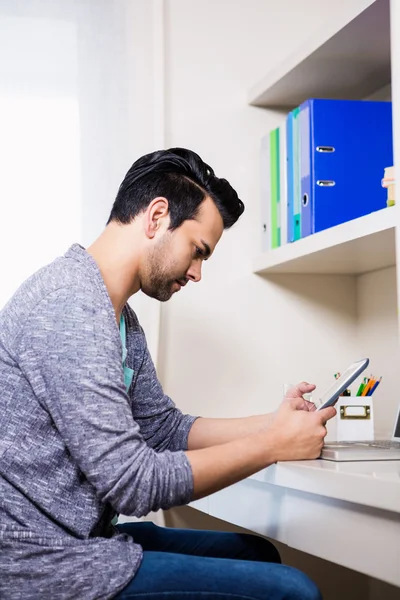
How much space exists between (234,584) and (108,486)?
0.21m

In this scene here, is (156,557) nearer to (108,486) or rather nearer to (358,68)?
(108,486)

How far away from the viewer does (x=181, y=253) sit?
1.36 meters

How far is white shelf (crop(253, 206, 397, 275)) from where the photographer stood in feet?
5.11

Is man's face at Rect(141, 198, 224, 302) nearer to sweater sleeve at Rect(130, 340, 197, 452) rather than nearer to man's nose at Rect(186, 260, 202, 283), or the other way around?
man's nose at Rect(186, 260, 202, 283)

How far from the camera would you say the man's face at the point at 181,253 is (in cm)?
135

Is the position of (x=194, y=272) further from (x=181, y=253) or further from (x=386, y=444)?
(x=386, y=444)

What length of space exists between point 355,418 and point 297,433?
41cm

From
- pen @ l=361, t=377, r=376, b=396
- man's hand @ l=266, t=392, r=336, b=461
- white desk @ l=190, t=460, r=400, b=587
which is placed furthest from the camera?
pen @ l=361, t=377, r=376, b=396

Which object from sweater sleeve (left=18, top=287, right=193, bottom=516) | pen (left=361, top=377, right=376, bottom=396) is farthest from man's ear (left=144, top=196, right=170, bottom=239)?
pen (left=361, top=377, right=376, bottom=396)

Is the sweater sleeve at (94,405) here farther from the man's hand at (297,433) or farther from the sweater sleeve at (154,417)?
the sweater sleeve at (154,417)

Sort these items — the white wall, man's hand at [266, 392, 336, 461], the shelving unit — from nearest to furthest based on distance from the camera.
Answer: man's hand at [266, 392, 336, 461] < the shelving unit < the white wall

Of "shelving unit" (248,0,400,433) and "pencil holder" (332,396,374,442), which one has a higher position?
"shelving unit" (248,0,400,433)

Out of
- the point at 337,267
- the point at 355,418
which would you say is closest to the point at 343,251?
the point at 337,267

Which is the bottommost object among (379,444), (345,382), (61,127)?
(379,444)
